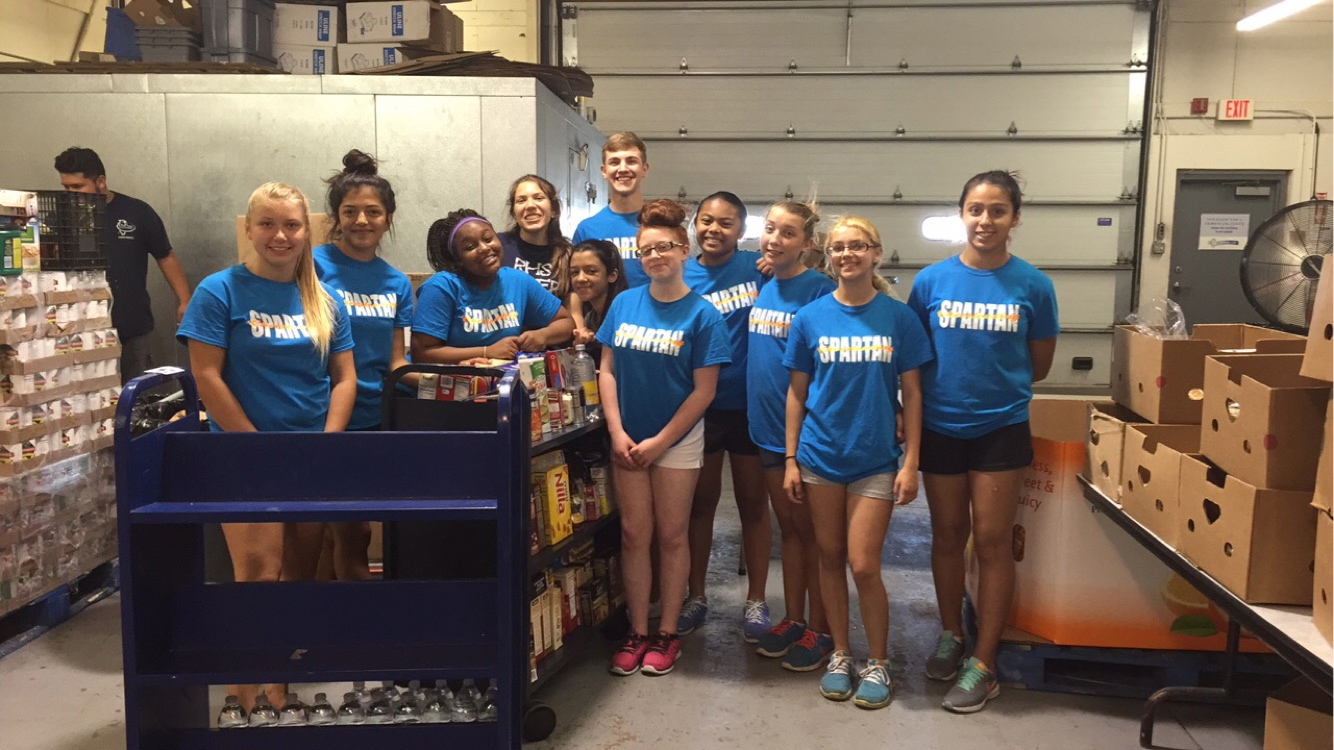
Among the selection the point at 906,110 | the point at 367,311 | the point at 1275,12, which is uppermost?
the point at 1275,12

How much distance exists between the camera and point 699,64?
8.42 meters

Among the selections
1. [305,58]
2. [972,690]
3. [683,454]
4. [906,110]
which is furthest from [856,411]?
[906,110]

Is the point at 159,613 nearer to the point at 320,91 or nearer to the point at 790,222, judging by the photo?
the point at 790,222

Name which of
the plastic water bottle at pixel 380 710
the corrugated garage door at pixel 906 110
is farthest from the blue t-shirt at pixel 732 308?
the corrugated garage door at pixel 906 110

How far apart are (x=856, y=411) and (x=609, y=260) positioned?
3.52ft

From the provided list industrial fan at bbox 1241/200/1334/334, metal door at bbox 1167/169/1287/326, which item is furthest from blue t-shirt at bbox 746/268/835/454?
metal door at bbox 1167/169/1287/326

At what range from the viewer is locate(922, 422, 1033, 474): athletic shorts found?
2848mm

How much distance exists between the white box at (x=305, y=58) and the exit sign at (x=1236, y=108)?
290 inches

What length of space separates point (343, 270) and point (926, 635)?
2.45 meters

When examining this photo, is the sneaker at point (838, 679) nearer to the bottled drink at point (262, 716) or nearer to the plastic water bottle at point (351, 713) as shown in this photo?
the plastic water bottle at point (351, 713)

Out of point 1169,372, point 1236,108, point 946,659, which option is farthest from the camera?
point 1236,108

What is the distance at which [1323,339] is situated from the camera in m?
1.83

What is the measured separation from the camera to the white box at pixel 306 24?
5777mm

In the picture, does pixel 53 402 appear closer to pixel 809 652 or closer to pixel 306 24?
pixel 809 652
